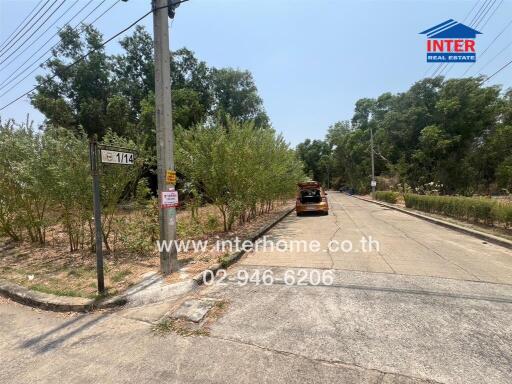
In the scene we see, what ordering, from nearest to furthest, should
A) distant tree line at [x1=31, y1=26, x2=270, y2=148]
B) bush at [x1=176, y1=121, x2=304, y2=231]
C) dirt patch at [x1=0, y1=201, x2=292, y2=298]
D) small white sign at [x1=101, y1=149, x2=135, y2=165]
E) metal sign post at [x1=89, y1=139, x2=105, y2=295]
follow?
1. metal sign post at [x1=89, y1=139, x2=105, y2=295]
2. small white sign at [x1=101, y1=149, x2=135, y2=165]
3. dirt patch at [x1=0, y1=201, x2=292, y2=298]
4. bush at [x1=176, y1=121, x2=304, y2=231]
5. distant tree line at [x1=31, y1=26, x2=270, y2=148]

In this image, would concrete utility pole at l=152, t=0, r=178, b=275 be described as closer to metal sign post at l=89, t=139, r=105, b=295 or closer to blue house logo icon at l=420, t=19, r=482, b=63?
metal sign post at l=89, t=139, r=105, b=295

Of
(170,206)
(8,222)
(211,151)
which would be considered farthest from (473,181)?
(8,222)

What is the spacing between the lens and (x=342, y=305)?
4289 millimetres

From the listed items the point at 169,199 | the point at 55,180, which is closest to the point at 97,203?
the point at 169,199

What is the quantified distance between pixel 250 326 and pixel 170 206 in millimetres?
2824

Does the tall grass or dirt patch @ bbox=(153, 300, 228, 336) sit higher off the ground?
the tall grass

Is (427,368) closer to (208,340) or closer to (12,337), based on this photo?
(208,340)

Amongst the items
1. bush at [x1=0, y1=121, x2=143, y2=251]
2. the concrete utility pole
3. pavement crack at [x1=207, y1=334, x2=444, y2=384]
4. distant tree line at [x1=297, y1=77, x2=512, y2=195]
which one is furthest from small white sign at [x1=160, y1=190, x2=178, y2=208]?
distant tree line at [x1=297, y1=77, x2=512, y2=195]

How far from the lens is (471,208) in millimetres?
12352

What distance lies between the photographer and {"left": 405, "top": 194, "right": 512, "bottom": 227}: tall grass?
10242 mm

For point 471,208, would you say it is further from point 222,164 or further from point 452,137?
point 452,137

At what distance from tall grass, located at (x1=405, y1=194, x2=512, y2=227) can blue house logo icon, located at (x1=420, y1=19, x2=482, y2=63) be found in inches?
218

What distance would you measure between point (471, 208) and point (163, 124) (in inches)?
500

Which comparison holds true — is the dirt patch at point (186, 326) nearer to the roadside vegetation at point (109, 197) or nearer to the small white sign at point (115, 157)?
the roadside vegetation at point (109, 197)
